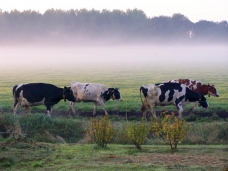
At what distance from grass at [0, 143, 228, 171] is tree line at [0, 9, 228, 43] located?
4437 inches

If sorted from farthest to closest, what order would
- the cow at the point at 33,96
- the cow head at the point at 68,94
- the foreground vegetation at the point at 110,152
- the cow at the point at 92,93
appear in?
the cow at the point at 92,93 < the cow head at the point at 68,94 < the cow at the point at 33,96 < the foreground vegetation at the point at 110,152

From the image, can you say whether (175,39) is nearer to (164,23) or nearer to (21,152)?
(164,23)

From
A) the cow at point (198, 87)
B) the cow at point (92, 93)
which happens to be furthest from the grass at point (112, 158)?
the cow at point (198, 87)

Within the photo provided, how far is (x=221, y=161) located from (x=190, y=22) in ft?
433

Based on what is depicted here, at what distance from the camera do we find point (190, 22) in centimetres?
13750

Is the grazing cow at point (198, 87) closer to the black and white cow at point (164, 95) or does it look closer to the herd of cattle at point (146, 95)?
the herd of cattle at point (146, 95)

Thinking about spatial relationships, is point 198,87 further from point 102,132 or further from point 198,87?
point 102,132

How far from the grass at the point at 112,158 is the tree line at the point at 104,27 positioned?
370 feet

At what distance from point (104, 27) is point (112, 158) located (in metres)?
120

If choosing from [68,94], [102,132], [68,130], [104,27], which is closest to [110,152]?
[102,132]

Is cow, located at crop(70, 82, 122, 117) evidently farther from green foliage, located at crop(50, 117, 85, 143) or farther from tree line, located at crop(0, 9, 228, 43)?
tree line, located at crop(0, 9, 228, 43)

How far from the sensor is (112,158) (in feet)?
31.8

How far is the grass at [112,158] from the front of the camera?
8.84 meters

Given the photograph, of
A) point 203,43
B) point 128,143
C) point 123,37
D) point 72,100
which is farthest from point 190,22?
point 128,143
